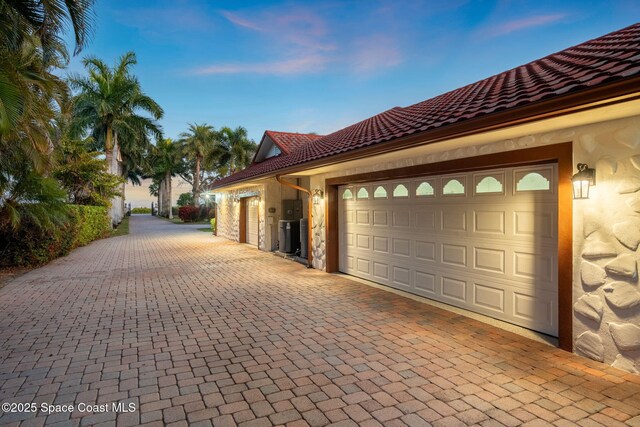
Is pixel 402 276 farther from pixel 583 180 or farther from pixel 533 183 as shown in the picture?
pixel 583 180

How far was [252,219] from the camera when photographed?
16.6 metres

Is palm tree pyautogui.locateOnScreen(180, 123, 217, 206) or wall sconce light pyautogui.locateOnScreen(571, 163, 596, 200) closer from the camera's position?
wall sconce light pyautogui.locateOnScreen(571, 163, 596, 200)

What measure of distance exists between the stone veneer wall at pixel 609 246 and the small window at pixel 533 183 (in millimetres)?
646

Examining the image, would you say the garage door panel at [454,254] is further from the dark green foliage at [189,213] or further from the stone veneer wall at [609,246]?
the dark green foliage at [189,213]

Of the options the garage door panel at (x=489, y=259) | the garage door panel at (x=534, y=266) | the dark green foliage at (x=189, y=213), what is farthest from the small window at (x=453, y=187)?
the dark green foliage at (x=189, y=213)

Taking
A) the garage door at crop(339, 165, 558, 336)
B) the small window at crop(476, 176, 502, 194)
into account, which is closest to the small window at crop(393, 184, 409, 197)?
the garage door at crop(339, 165, 558, 336)

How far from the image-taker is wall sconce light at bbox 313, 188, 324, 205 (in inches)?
386

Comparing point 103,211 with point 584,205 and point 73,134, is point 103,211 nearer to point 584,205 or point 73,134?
point 73,134

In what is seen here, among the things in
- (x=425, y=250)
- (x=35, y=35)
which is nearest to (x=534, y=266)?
(x=425, y=250)

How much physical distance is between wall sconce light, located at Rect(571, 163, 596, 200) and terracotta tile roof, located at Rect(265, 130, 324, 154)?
39.9 ft

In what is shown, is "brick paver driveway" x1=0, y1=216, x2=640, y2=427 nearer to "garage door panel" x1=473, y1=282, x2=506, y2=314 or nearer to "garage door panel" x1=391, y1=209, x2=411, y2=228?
"garage door panel" x1=473, y1=282, x2=506, y2=314

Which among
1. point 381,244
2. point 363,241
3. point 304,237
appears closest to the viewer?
point 381,244

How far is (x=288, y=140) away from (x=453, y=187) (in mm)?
11830

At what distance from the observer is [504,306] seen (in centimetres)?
527
